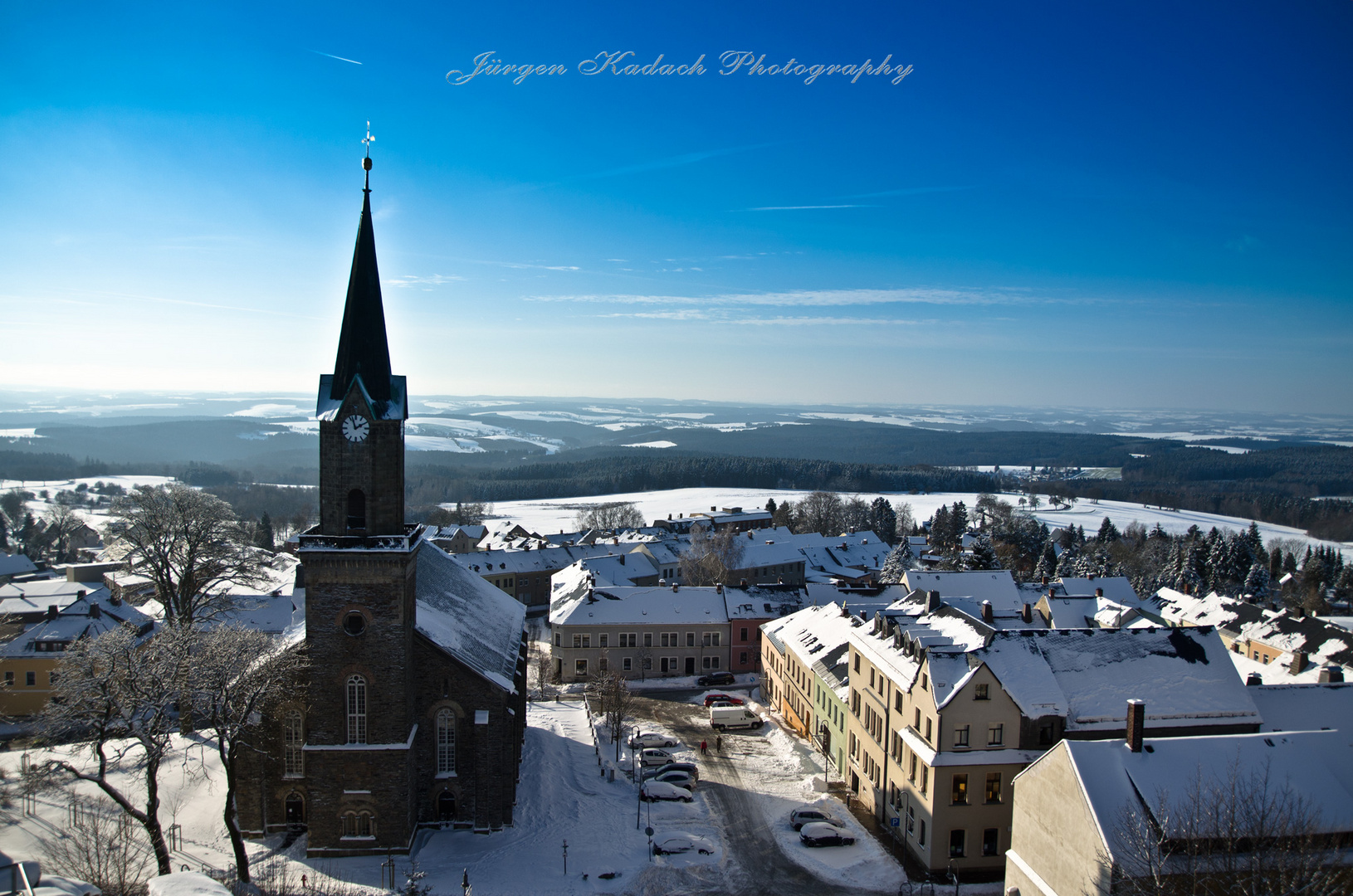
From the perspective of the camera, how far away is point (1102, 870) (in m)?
23.2

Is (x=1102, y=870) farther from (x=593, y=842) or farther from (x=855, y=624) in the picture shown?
(x=855, y=624)

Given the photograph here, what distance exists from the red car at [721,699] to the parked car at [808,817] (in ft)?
61.9

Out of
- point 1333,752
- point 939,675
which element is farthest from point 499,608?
point 1333,752

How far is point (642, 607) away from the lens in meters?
68.2

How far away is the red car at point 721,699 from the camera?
57.6m

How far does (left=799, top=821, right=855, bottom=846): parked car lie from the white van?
54.2 feet

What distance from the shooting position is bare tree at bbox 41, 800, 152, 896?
72.0ft

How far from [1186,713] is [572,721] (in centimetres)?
3406

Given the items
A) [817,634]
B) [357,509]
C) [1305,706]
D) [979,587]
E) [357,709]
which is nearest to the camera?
[357,509]

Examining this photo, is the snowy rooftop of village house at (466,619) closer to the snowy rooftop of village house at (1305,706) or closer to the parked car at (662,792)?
the parked car at (662,792)

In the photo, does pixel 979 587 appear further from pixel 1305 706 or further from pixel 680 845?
pixel 680 845

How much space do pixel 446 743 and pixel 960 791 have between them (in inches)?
877

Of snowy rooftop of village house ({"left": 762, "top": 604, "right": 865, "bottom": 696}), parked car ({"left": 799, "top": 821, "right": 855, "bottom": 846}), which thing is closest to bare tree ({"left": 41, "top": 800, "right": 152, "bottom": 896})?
parked car ({"left": 799, "top": 821, "right": 855, "bottom": 846})

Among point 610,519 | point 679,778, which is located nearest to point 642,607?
point 679,778
